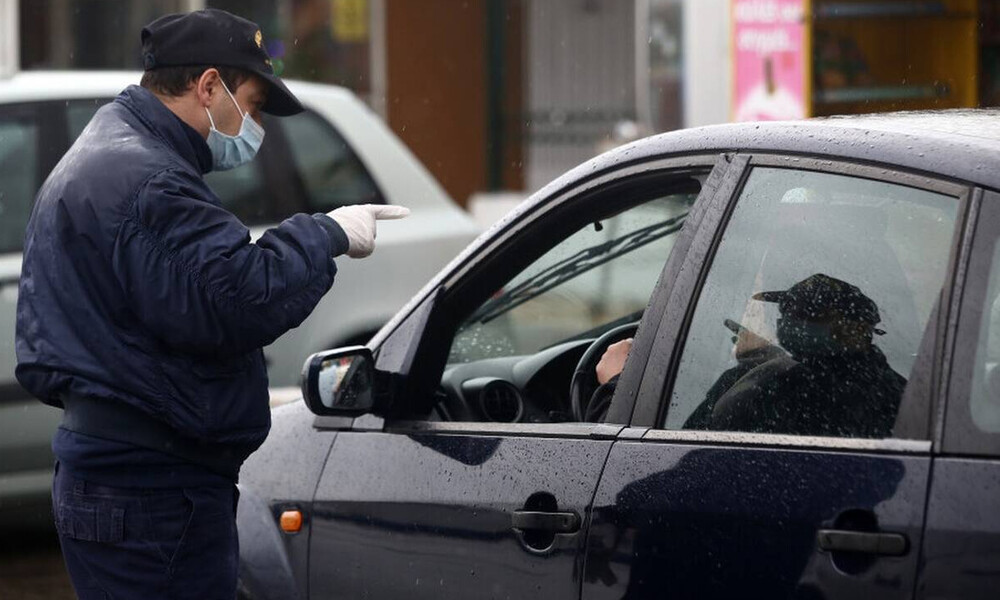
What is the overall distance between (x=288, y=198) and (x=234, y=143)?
3709 mm

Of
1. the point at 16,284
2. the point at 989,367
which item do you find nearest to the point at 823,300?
the point at 989,367

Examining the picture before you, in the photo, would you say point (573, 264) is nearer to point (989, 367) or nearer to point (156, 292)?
point (156, 292)

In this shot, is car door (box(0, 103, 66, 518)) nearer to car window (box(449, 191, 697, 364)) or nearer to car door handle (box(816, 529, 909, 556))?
car window (box(449, 191, 697, 364))

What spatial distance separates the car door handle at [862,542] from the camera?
8.34 feet

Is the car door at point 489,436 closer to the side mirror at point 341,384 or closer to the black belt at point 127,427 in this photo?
the side mirror at point 341,384

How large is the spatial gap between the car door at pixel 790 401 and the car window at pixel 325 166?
447 centimetres

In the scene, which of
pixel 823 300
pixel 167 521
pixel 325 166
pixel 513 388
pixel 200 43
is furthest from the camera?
pixel 325 166

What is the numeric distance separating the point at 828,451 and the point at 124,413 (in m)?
1.34

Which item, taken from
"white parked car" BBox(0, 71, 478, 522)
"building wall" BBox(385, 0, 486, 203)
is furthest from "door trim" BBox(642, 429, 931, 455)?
"building wall" BBox(385, 0, 486, 203)

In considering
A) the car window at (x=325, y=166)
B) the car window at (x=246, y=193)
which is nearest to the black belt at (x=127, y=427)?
the car window at (x=246, y=193)

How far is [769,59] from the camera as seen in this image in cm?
1024

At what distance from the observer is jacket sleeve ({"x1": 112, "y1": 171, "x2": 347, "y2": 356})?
126 inches

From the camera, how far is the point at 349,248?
347cm

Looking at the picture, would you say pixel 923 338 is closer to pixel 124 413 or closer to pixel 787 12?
pixel 124 413
